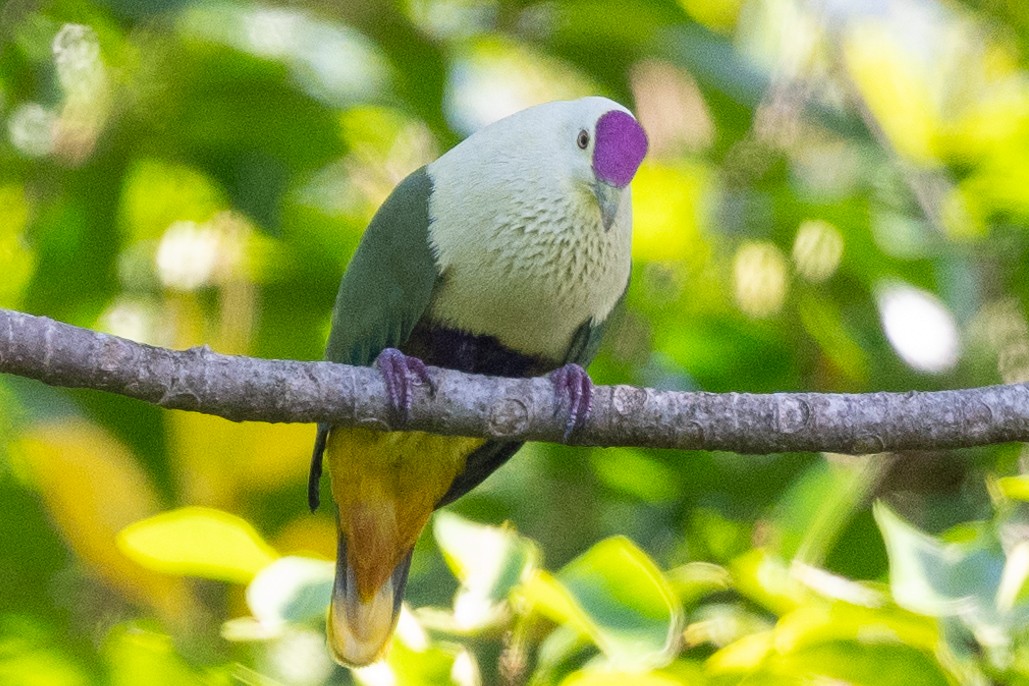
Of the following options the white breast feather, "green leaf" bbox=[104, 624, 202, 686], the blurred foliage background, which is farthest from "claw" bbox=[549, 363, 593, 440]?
"green leaf" bbox=[104, 624, 202, 686]

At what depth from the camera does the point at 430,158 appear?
10.4ft

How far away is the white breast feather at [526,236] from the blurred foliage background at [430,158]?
0.51 m

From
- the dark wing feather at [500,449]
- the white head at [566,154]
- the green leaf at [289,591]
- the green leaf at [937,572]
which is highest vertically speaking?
the white head at [566,154]

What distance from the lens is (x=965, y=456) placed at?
260 cm

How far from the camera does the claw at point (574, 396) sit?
1.90 m

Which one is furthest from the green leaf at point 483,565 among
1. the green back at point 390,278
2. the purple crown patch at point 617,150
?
the purple crown patch at point 617,150

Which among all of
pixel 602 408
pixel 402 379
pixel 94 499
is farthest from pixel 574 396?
pixel 94 499

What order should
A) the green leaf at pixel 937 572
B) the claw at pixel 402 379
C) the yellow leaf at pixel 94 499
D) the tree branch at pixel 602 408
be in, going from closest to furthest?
1. the green leaf at pixel 937 572
2. the tree branch at pixel 602 408
3. the claw at pixel 402 379
4. the yellow leaf at pixel 94 499

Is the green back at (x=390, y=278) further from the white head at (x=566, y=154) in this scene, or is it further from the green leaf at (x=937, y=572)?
the green leaf at (x=937, y=572)

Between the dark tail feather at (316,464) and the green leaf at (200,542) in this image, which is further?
the dark tail feather at (316,464)

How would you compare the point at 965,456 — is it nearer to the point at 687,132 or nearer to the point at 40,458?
the point at 687,132

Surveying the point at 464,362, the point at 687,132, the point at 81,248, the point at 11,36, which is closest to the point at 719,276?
the point at 687,132

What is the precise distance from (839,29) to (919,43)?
0.72ft

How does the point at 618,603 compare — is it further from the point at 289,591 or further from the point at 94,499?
the point at 94,499
